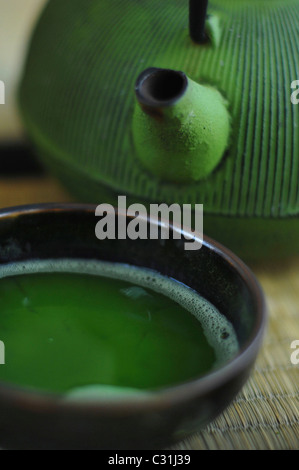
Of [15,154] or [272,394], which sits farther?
[15,154]

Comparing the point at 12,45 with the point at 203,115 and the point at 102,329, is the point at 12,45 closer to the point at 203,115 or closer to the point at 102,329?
the point at 203,115

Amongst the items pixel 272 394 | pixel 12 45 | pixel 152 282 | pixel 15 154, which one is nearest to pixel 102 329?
pixel 152 282

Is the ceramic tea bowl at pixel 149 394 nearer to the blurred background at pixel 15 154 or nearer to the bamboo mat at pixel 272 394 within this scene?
the bamboo mat at pixel 272 394

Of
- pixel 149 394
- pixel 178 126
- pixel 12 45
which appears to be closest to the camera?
pixel 149 394

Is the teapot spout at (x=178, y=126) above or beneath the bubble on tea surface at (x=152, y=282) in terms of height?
above

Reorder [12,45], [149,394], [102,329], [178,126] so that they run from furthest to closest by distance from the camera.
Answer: [12,45]
[178,126]
[102,329]
[149,394]

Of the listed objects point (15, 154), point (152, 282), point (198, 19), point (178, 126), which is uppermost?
point (15, 154)

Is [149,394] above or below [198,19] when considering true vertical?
below

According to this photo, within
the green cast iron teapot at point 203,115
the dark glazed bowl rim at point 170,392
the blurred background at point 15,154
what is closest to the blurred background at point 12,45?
the blurred background at point 15,154
